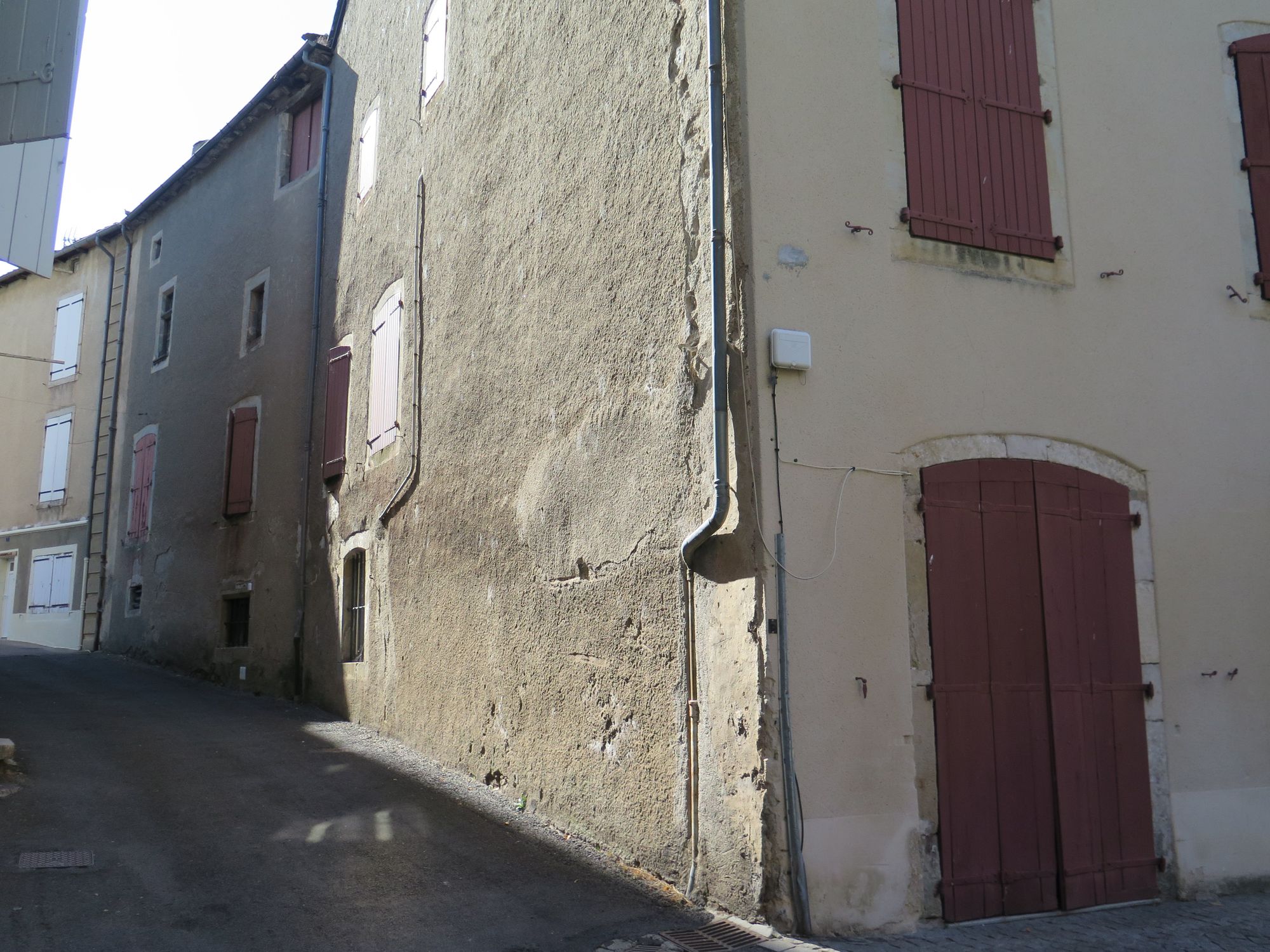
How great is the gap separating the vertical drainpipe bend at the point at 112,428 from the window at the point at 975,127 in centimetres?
1460

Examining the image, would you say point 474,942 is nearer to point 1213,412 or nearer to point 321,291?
point 1213,412

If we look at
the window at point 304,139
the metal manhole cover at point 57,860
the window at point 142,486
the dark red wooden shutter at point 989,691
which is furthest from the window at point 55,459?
the dark red wooden shutter at point 989,691

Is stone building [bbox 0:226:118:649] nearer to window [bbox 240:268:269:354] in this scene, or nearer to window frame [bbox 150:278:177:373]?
window frame [bbox 150:278:177:373]

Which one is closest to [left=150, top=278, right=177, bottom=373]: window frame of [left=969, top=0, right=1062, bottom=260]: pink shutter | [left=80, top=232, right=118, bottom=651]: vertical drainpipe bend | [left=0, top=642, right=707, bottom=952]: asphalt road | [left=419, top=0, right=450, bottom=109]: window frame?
[left=80, top=232, right=118, bottom=651]: vertical drainpipe bend

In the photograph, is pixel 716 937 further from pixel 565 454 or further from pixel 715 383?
pixel 565 454

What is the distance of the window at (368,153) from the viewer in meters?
11.6

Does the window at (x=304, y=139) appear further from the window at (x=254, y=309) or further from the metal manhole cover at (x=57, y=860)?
the metal manhole cover at (x=57, y=860)

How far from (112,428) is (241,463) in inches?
191

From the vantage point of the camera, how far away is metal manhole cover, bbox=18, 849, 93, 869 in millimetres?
5645

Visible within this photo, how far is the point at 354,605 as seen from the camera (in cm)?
1101

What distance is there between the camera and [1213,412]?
21.5 feet

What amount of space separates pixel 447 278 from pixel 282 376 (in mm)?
4719

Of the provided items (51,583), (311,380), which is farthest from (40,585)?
(311,380)

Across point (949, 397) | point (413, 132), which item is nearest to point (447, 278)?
point (413, 132)
